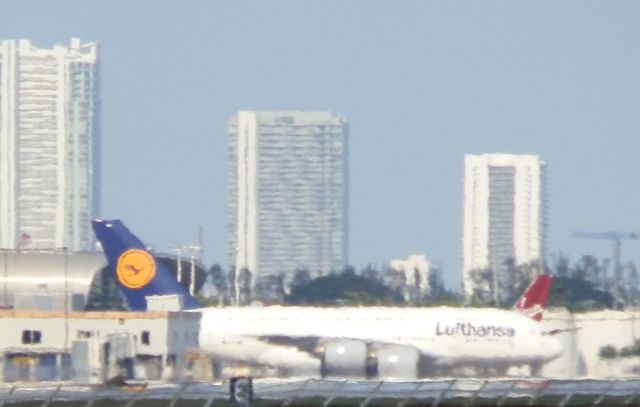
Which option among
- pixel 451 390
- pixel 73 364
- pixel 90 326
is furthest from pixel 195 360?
pixel 451 390

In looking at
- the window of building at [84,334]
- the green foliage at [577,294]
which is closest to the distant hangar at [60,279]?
the window of building at [84,334]

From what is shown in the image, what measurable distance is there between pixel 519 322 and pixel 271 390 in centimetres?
3129

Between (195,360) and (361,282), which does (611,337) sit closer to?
(195,360)

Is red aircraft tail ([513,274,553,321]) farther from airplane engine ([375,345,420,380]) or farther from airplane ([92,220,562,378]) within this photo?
airplane engine ([375,345,420,380])

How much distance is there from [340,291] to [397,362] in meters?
53.6

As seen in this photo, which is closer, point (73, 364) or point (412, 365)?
point (73, 364)

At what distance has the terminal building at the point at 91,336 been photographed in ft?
170

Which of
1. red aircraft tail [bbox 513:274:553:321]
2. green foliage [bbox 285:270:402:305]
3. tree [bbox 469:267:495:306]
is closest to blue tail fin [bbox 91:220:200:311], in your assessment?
red aircraft tail [bbox 513:274:553:321]

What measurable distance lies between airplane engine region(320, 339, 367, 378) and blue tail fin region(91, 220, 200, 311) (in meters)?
6.28

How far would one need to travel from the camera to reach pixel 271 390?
38594 millimetres

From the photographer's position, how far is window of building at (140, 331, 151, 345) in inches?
2383

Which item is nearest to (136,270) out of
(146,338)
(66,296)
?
(66,296)

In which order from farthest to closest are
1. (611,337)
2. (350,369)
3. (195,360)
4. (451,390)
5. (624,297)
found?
(624,297)
(611,337)
(350,369)
(195,360)
(451,390)

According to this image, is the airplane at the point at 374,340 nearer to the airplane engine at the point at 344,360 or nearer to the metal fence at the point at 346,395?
the airplane engine at the point at 344,360
